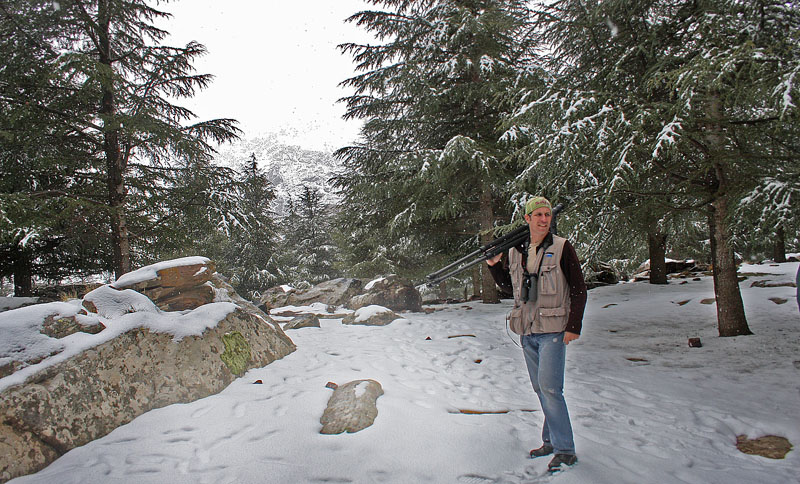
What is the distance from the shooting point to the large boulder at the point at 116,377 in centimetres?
283

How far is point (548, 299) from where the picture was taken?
2.82 m

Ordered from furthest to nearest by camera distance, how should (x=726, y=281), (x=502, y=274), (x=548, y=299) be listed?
(x=726, y=281) → (x=502, y=274) → (x=548, y=299)

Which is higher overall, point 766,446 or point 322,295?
point 322,295

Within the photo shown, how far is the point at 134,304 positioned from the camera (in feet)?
15.2

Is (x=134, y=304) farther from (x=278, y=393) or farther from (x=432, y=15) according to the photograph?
(x=432, y=15)

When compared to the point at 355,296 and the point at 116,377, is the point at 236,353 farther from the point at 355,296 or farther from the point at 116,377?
the point at 355,296

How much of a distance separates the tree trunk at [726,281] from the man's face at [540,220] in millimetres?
5537

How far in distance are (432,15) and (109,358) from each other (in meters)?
13.1

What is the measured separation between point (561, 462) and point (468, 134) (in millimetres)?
10410

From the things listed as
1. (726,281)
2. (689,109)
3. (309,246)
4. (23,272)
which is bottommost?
(726,281)

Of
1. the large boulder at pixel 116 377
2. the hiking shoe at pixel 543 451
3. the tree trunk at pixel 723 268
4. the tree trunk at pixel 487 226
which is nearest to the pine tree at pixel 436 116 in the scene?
the tree trunk at pixel 487 226

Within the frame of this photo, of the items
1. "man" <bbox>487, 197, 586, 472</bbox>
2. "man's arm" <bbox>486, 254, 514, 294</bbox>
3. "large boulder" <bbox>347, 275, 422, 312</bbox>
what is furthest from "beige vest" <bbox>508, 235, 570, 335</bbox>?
"large boulder" <bbox>347, 275, 422, 312</bbox>

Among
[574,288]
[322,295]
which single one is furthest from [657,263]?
[574,288]

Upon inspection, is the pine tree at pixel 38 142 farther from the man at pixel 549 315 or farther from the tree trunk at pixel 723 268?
the tree trunk at pixel 723 268
